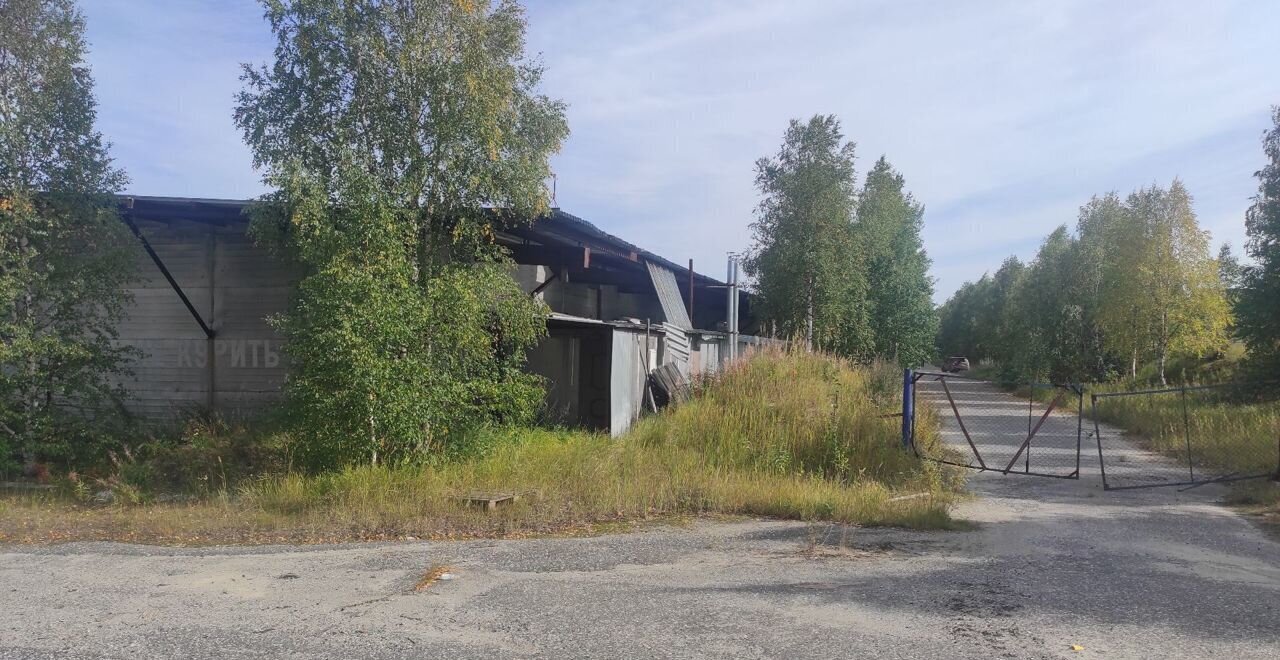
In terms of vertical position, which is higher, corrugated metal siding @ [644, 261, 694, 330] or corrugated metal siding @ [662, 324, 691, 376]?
corrugated metal siding @ [644, 261, 694, 330]

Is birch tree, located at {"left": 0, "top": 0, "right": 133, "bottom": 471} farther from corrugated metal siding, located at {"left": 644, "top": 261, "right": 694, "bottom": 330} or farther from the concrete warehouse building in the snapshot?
corrugated metal siding, located at {"left": 644, "top": 261, "right": 694, "bottom": 330}

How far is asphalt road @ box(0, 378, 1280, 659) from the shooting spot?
4.81 m

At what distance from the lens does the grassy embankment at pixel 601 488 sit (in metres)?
8.22

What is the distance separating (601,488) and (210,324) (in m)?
8.90

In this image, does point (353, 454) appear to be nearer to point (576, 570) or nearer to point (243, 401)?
point (576, 570)

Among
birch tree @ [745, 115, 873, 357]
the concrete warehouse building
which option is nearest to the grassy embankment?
the concrete warehouse building

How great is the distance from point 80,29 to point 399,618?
11063 millimetres

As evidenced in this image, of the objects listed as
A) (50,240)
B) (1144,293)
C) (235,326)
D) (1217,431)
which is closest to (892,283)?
(1144,293)

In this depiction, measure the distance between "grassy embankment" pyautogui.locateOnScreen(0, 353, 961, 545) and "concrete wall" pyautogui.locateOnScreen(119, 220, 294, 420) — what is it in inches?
145

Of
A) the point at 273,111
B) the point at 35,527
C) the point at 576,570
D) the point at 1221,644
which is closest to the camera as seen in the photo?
the point at 1221,644

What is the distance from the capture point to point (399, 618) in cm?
532

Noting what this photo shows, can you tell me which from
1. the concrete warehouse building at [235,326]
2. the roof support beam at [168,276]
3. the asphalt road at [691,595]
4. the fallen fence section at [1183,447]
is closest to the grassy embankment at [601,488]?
the asphalt road at [691,595]

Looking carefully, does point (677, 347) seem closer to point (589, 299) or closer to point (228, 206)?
point (589, 299)

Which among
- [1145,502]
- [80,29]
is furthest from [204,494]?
[1145,502]
